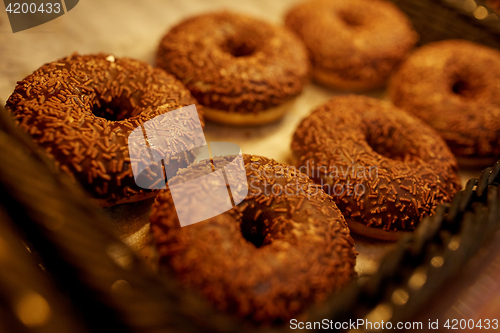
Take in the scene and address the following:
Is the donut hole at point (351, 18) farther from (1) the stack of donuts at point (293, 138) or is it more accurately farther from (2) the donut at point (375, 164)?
(2) the donut at point (375, 164)

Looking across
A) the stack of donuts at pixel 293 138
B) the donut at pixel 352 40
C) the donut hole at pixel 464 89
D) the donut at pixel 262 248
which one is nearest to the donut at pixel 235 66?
the stack of donuts at pixel 293 138

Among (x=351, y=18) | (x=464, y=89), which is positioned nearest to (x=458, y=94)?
(x=464, y=89)

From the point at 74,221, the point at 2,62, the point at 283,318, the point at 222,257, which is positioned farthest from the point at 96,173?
the point at 2,62

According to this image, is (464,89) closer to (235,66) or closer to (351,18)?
(351,18)

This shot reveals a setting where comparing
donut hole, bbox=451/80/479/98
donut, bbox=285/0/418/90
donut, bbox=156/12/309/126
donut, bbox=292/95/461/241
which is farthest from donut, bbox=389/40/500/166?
donut, bbox=156/12/309/126

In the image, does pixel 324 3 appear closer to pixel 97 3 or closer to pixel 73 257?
pixel 97 3
